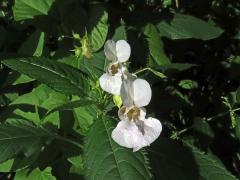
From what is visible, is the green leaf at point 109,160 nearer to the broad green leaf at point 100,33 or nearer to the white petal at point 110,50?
the white petal at point 110,50

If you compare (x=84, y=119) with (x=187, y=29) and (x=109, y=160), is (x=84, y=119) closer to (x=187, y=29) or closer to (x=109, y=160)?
(x=109, y=160)

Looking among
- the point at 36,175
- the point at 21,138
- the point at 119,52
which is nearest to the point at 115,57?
the point at 119,52

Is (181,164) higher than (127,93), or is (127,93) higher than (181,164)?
(127,93)

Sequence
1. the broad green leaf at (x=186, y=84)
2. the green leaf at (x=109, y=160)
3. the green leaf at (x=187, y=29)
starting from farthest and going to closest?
the broad green leaf at (x=186, y=84)
the green leaf at (x=187, y=29)
the green leaf at (x=109, y=160)

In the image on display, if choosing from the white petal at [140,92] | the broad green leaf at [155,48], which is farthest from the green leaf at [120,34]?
the white petal at [140,92]

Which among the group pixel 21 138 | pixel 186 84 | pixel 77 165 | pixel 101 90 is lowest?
pixel 186 84

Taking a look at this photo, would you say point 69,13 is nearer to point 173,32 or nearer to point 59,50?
point 59,50

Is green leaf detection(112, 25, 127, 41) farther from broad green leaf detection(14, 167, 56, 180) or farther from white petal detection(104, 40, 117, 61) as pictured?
broad green leaf detection(14, 167, 56, 180)
